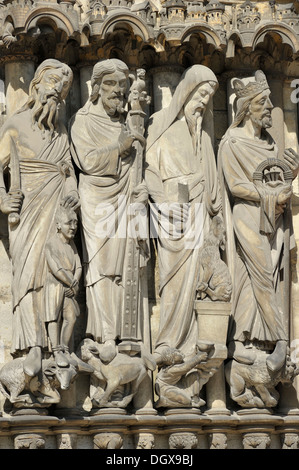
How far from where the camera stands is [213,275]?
15.0 meters

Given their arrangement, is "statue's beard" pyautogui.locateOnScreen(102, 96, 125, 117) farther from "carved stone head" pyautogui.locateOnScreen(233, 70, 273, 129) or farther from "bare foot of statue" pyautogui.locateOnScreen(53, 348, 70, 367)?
"bare foot of statue" pyautogui.locateOnScreen(53, 348, 70, 367)

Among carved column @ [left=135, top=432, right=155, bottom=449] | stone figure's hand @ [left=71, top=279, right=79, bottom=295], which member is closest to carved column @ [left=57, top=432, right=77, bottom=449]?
carved column @ [left=135, top=432, right=155, bottom=449]

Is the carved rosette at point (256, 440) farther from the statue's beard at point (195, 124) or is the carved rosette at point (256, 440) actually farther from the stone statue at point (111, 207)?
the statue's beard at point (195, 124)

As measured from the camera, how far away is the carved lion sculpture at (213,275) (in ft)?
49.2

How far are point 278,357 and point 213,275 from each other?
0.80 m

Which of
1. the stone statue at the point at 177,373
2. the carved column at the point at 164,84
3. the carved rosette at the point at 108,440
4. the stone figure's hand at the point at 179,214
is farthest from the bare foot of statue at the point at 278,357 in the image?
the carved column at the point at 164,84

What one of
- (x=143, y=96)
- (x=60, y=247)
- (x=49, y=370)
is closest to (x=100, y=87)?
(x=143, y=96)

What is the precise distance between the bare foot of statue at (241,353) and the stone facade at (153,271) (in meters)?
0.05

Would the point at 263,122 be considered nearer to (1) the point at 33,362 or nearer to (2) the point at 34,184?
(2) the point at 34,184

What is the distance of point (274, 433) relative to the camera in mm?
15242

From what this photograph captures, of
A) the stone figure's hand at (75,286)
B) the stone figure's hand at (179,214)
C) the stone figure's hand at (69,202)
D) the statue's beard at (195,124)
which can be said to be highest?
the statue's beard at (195,124)

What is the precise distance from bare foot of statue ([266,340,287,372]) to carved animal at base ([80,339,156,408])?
0.93 metres

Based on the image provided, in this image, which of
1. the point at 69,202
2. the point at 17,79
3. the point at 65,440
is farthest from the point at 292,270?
the point at 17,79

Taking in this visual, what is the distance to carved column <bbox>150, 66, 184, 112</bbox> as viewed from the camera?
15.6 m
